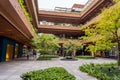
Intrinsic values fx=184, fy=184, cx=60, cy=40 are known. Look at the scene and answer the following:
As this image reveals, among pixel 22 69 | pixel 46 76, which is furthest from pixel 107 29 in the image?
pixel 22 69

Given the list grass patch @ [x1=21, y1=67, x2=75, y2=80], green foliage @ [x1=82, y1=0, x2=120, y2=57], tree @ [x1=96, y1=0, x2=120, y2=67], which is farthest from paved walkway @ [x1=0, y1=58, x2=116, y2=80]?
tree @ [x1=96, y1=0, x2=120, y2=67]

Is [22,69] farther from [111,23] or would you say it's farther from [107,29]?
[111,23]

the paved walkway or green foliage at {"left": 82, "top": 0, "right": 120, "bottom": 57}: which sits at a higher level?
green foliage at {"left": 82, "top": 0, "right": 120, "bottom": 57}

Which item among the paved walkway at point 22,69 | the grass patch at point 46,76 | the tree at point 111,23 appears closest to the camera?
the grass patch at point 46,76

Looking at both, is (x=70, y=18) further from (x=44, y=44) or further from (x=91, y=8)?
(x=44, y=44)

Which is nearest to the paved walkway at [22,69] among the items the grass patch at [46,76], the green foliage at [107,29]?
the grass patch at [46,76]

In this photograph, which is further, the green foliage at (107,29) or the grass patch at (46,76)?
the green foliage at (107,29)

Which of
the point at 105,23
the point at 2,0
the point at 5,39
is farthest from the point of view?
the point at 5,39

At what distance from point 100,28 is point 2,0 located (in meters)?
8.63

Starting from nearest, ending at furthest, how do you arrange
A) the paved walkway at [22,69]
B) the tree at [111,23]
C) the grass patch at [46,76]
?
1. the grass patch at [46,76]
2. the paved walkway at [22,69]
3. the tree at [111,23]

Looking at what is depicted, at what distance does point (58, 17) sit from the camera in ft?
169

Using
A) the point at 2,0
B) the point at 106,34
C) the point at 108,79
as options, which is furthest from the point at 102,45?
the point at 2,0

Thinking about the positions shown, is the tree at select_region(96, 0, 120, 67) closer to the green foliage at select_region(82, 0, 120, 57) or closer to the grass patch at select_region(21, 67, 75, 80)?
the green foliage at select_region(82, 0, 120, 57)

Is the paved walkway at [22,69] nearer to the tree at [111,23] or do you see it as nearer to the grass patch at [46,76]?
the grass patch at [46,76]
